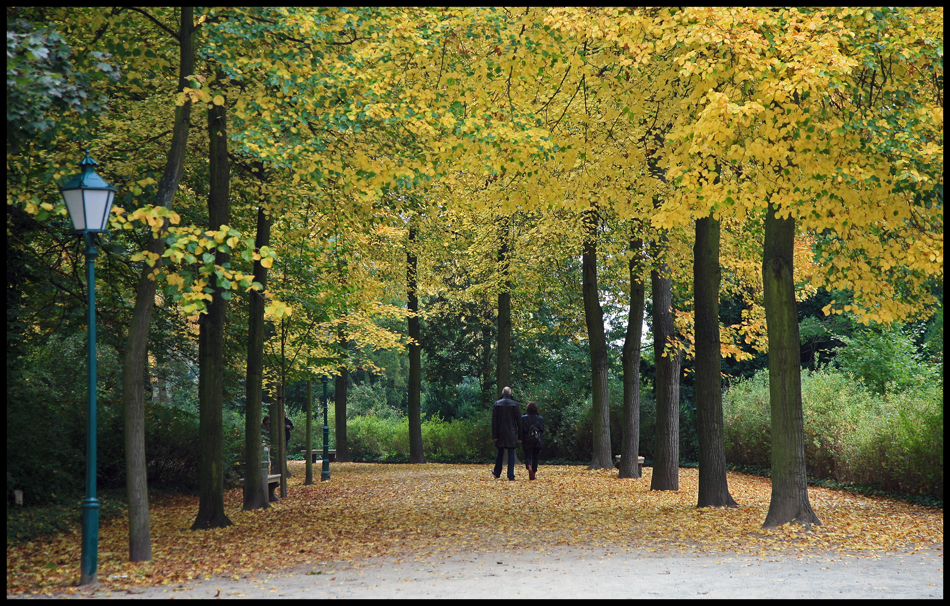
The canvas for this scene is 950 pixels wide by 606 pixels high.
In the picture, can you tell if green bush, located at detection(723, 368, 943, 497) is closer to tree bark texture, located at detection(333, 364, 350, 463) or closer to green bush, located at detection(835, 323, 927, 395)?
green bush, located at detection(835, 323, 927, 395)

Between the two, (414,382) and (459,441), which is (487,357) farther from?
(414,382)

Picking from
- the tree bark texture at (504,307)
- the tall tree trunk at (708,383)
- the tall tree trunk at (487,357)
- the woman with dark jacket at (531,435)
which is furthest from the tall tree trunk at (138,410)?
the tall tree trunk at (487,357)

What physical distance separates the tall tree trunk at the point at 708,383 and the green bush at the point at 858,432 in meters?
3.96

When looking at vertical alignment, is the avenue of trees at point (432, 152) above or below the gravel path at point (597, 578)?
above

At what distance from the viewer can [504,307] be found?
23.3 m

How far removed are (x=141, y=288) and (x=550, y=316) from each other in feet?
67.9

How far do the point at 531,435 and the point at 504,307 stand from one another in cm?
665

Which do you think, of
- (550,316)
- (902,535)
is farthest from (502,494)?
(550,316)

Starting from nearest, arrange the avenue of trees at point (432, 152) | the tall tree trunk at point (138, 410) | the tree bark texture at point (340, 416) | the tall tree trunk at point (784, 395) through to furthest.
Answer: the avenue of trees at point (432, 152) < the tall tree trunk at point (138, 410) < the tall tree trunk at point (784, 395) < the tree bark texture at point (340, 416)

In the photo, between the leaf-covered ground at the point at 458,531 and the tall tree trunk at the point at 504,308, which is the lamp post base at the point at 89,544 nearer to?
the leaf-covered ground at the point at 458,531

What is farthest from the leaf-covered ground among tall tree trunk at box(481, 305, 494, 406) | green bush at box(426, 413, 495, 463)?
tall tree trunk at box(481, 305, 494, 406)

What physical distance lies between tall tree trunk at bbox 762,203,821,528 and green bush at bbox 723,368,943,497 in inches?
188

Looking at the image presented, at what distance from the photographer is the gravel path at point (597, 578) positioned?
6.09m

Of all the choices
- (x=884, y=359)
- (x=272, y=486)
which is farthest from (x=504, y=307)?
(x=272, y=486)
